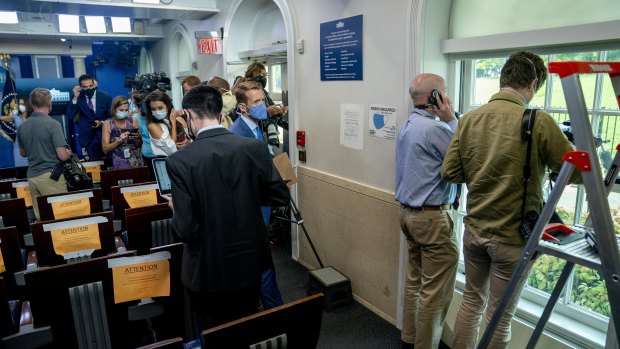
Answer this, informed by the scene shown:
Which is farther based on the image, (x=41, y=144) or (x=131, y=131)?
(x=131, y=131)

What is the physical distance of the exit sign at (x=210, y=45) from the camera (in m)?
5.47

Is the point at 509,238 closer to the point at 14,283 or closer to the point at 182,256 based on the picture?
the point at 182,256

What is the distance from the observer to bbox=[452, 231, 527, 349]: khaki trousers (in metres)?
1.92

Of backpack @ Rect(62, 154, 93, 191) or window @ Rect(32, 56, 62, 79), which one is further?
window @ Rect(32, 56, 62, 79)

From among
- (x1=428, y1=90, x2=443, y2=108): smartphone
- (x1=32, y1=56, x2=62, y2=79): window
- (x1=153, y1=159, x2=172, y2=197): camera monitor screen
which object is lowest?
(x1=153, y1=159, x2=172, y2=197): camera monitor screen

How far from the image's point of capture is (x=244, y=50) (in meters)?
5.52

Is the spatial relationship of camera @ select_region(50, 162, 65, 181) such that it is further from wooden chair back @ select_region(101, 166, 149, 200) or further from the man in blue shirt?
the man in blue shirt

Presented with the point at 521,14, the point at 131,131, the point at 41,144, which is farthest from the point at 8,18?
the point at 521,14

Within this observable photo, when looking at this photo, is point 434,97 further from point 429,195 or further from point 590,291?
point 590,291

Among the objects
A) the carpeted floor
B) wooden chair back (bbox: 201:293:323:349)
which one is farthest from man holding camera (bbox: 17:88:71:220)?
wooden chair back (bbox: 201:293:323:349)

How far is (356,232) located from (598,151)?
5.46 feet

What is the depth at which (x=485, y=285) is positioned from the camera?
6.97 ft

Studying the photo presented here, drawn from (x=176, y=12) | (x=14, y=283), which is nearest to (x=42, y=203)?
(x=14, y=283)

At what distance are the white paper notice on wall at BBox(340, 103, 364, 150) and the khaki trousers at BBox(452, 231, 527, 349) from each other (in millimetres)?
1236
